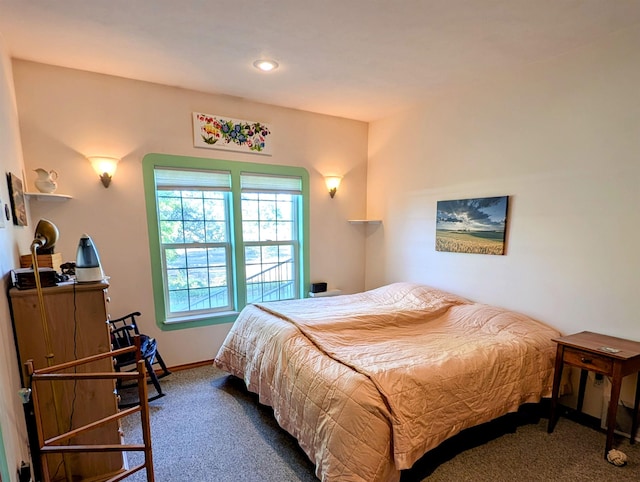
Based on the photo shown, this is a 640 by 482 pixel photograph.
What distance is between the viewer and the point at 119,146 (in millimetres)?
2867

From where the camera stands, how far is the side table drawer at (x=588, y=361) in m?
1.90

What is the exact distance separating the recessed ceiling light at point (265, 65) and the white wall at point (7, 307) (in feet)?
5.42

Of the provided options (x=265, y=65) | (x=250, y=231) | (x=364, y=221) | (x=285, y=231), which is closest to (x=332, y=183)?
(x=364, y=221)

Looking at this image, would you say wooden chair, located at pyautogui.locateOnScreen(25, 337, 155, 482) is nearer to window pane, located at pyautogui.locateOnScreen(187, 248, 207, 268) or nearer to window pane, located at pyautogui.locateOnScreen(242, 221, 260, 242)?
window pane, located at pyautogui.locateOnScreen(187, 248, 207, 268)

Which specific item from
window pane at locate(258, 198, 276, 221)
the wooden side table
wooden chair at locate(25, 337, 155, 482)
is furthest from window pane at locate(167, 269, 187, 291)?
the wooden side table

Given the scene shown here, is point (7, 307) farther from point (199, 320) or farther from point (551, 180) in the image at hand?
point (551, 180)

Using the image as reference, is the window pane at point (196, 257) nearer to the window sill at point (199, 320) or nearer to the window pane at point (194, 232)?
the window pane at point (194, 232)

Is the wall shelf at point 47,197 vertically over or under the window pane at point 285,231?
over

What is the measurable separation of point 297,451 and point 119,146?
290 cm

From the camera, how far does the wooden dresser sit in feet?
5.32

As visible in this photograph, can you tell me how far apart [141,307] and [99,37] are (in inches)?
87.3

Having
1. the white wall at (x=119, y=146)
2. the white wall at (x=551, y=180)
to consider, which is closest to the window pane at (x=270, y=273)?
the white wall at (x=119, y=146)

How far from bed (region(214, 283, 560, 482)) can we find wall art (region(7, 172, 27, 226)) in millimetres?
1709

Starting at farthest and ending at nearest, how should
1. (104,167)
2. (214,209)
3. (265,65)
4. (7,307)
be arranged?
(214,209) < (104,167) < (265,65) < (7,307)
